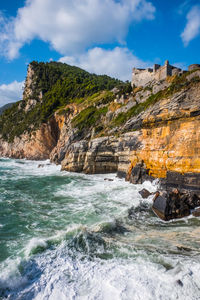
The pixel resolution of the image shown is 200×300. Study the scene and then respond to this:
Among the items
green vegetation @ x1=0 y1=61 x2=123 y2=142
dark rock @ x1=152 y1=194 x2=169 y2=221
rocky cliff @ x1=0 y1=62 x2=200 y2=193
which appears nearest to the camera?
dark rock @ x1=152 y1=194 x2=169 y2=221

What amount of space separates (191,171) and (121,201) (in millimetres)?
6131

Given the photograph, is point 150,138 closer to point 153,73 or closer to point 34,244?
point 34,244

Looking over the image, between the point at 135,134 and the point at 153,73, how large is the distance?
17.4m

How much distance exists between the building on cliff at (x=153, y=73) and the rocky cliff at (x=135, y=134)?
1796 mm

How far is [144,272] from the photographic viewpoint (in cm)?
639

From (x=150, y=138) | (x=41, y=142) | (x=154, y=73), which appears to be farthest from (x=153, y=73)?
(x=41, y=142)

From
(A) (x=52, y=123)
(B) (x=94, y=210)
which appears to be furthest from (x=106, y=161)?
(A) (x=52, y=123)

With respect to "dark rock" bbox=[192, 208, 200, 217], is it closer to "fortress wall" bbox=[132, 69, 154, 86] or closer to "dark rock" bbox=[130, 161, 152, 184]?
"dark rock" bbox=[130, 161, 152, 184]

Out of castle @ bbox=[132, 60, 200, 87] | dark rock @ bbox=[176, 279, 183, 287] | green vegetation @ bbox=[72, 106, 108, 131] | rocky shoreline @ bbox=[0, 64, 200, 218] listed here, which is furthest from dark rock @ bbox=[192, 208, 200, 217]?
green vegetation @ bbox=[72, 106, 108, 131]

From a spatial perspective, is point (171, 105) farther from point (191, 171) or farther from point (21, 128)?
point (21, 128)

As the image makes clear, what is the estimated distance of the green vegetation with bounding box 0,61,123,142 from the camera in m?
54.8

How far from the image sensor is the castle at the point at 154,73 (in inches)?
1176

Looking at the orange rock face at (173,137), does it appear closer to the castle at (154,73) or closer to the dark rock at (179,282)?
the dark rock at (179,282)

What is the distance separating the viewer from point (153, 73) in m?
34.3
